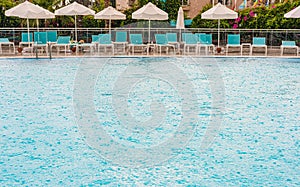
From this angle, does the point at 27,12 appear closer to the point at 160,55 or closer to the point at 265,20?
the point at 160,55

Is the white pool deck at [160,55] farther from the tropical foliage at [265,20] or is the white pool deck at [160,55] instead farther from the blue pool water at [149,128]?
the blue pool water at [149,128]

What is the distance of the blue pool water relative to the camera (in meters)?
5.18

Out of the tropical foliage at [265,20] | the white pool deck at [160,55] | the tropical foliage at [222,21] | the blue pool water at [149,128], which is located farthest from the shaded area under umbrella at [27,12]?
the tropical foliage at [265,20]

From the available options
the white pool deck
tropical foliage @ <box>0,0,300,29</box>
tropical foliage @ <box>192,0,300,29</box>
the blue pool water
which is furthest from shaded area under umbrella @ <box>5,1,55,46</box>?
tropical foliage @ <box>192,0,300,29</box>

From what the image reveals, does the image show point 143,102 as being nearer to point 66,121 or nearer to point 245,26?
point 66,121

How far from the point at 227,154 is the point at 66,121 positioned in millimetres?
3272

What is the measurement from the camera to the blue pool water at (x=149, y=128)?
17.0 feet

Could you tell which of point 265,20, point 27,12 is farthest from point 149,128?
point 265,20

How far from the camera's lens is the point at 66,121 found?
7.64 meters

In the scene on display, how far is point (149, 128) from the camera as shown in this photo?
23.9ft

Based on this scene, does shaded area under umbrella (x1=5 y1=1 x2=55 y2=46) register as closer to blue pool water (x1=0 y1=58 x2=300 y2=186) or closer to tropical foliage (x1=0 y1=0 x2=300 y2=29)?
blue pool water (x1=0 y1=58 x2=300 y2=186)

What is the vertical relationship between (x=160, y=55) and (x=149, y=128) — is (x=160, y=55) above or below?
above

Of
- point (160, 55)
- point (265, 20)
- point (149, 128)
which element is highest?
point (265, 20)

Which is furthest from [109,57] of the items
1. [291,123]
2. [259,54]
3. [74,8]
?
[291,123]
